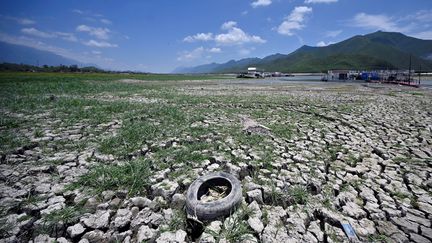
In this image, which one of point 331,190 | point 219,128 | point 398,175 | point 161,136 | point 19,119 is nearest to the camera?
point 331,190

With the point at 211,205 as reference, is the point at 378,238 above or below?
below

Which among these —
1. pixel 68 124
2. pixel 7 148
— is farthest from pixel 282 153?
pixel 68 124

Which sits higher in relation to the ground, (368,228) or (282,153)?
(282,153)

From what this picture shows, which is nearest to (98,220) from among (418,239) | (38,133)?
(418,239)

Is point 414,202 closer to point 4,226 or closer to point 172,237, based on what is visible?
point 172,237

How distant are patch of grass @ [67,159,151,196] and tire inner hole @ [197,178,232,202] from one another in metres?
0.97

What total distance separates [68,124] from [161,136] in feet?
12.5

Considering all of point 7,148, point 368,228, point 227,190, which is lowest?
point 368,228

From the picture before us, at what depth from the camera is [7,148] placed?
17.4ft

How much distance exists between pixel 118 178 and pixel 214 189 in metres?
1.74

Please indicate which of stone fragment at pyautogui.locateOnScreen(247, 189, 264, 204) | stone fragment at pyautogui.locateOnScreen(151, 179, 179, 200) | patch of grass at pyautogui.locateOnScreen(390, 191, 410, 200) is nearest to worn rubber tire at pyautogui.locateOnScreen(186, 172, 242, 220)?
stone fragment at pyautogui.locateOnScreen(247, 189, 264, 204)

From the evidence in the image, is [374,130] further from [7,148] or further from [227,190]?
[7,148]

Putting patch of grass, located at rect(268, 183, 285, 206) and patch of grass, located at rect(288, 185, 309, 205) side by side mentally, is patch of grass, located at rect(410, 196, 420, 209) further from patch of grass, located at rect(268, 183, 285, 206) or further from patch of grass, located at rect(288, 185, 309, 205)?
patch of grass, located at rect(268, 183, 285, 206)

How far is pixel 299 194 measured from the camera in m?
3.55
